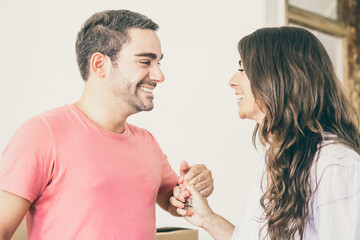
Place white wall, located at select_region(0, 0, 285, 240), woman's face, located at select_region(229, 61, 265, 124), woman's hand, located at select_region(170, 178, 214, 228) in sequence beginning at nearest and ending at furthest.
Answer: woman's face, located at select_region(229, 61, 265, 124)
woman's hand, located at select_region(170, 178, 214, 228)
white wall, located at select_region(0, 0, 285, 240)

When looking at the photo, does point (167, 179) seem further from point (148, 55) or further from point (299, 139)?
point (299, 139)

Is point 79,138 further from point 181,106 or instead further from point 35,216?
point 181,106

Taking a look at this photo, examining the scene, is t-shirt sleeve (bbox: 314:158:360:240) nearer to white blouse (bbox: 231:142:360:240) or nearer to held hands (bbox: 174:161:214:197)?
white blouse (bbox: 231:142:360:240)

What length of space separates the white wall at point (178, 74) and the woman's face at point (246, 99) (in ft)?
2.81

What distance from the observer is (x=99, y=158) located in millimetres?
1407

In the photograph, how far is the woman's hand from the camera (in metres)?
1.62

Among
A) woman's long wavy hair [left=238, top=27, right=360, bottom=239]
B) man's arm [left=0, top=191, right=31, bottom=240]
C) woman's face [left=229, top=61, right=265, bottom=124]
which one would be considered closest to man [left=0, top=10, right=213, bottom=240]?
man's arm [left=0, top=191, right=31, bottom=240]

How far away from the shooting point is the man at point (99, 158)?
125cm

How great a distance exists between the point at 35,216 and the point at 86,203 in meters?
0.15

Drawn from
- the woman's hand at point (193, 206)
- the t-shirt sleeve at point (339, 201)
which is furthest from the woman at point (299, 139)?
the woman's hand at point (193, 206)

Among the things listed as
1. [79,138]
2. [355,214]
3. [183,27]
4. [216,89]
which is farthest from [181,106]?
[355,214]

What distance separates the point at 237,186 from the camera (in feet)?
7.98

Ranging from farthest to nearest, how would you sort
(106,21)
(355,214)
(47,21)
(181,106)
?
(47,21) → (181,106) → (106,21) → (355,214)

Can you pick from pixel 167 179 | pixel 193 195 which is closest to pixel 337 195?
pixel 193 195
